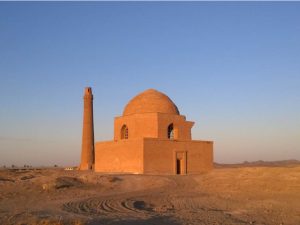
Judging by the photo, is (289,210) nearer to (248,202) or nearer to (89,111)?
(248,202)

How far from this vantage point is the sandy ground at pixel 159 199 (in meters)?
11.0

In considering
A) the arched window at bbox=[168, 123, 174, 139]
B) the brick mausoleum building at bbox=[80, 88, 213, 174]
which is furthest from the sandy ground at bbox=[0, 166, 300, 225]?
the arched window at bbox=[168, 123, 174, 139]

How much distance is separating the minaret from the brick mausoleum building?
6343mm

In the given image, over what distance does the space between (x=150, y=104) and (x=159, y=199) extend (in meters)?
12.3

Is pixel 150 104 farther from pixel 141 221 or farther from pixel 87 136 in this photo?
pixel 141 221

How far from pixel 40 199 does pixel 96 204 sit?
10.2ft

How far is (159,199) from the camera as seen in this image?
52.1 feet

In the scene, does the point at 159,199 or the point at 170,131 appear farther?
the point at 170,131

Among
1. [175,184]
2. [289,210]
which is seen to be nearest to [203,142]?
[175,184]

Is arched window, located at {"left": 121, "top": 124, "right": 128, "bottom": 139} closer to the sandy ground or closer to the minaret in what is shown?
the sandy ground

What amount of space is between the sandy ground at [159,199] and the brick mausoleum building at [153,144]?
8.47ft

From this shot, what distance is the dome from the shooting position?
1072 inches

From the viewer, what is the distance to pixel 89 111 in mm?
34688

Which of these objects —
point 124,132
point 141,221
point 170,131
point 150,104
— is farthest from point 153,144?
point 141,221
